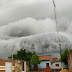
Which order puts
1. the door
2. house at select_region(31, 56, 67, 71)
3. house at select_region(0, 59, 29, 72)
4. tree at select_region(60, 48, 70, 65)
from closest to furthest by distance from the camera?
house at select_region(0, 59, 29, 72) → the door → tree at select_region(60, 48, 70, 65) → house at select_region(31, 56, 67, 71)

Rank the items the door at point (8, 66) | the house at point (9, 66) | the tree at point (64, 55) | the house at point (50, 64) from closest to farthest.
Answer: the house at point (9, 66) → the door at point (8, 66) → the tree at point (64, 55) → the house at point (50, 64)

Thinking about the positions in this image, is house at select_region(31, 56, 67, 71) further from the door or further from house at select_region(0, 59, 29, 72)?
the door

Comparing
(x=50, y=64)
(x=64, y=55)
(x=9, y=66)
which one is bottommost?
(x=50, y=64)

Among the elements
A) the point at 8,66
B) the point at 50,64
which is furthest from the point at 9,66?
the point at 50,64

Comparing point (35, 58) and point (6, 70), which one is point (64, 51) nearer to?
point (35, 58)

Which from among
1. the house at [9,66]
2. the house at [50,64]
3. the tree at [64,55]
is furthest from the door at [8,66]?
the house at [50,64]

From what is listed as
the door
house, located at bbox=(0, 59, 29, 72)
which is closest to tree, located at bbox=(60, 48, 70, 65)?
house, located at bbox=(0, 59, 29, 72)

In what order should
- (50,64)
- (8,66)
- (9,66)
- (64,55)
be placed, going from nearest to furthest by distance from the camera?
(8,66)
(9,66)
(64,55)
(50,64)

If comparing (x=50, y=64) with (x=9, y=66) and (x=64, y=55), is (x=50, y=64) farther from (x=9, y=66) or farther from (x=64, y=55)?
(x=9, y=66)

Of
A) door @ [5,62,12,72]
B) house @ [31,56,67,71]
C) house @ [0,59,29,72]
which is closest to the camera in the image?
house @ [0,59,29,72]

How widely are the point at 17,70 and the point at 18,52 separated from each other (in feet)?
75.6

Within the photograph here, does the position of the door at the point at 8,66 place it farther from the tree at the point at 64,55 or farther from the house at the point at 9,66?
the tree at the point at 64,55

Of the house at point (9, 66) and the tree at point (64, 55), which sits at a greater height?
the tree at point (64, 55)

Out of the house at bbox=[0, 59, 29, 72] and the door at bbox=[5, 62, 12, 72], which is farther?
the door at bbox=[5, 62, 12, 72]
